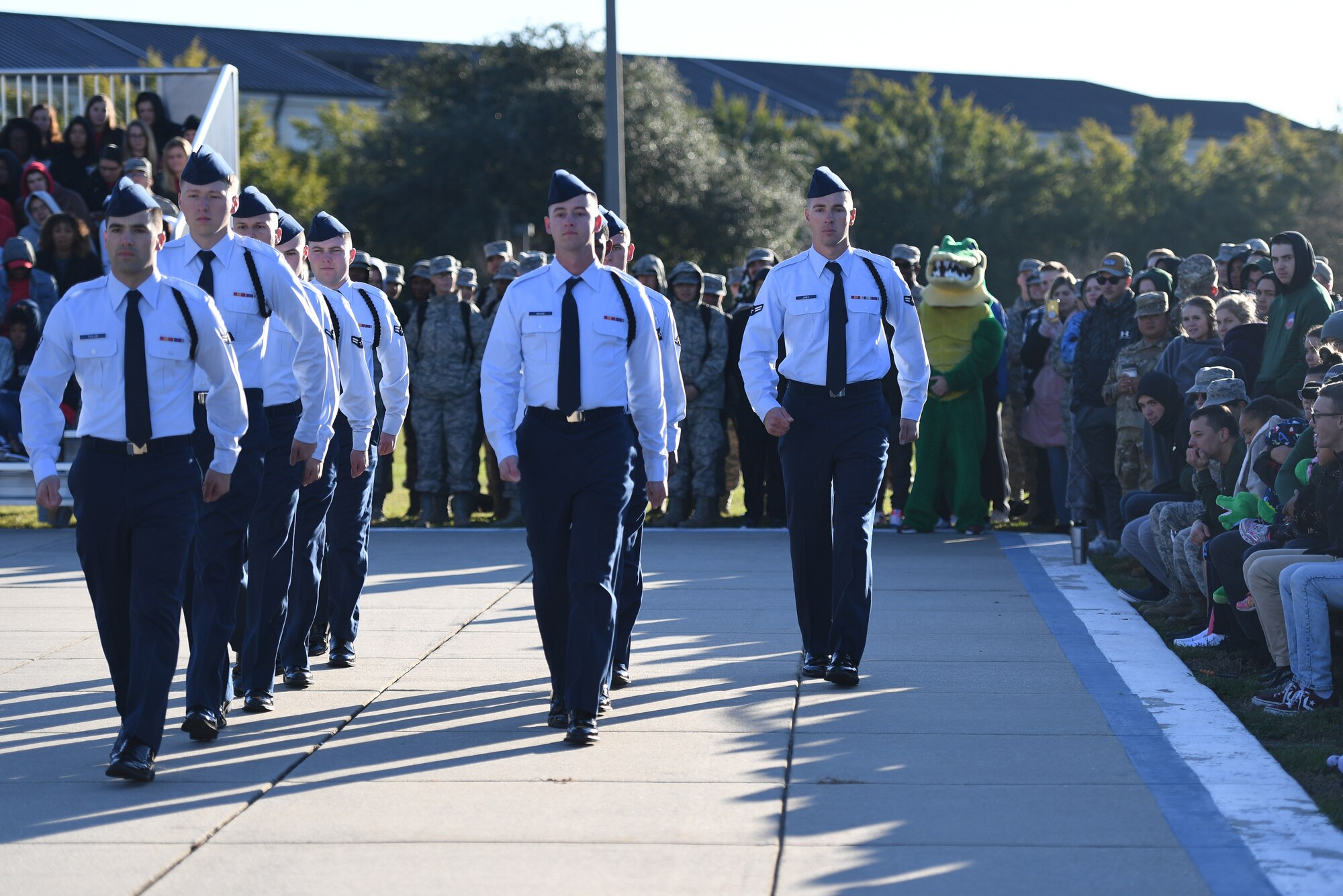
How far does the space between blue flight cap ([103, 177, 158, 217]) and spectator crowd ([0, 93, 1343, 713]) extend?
6.70ft

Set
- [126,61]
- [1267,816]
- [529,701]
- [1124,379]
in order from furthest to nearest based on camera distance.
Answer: [126,61]
[1124,379]
[529,701]
[1267,816]

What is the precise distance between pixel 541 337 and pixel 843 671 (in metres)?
2.12

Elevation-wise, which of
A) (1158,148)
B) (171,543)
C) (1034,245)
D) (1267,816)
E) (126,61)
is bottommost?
(1267,816)

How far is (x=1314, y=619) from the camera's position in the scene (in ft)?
21.9

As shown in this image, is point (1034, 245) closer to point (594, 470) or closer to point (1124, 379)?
point (1124, 379)

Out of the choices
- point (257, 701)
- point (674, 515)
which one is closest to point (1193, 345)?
point (674, 515)

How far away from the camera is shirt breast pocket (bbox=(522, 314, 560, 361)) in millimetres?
6367

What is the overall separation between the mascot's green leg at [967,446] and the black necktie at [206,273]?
7588 mm

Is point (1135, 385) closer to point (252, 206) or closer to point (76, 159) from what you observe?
point (252, 206)

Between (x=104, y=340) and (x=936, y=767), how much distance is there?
330 cm

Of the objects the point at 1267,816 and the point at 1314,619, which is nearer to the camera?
the point at 1267,816

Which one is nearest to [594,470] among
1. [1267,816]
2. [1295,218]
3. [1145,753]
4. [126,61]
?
[1145,753]

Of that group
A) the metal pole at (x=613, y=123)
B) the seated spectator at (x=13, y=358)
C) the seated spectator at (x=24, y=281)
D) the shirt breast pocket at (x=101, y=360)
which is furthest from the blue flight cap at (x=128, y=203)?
the metal pole at (x=613, y=123)

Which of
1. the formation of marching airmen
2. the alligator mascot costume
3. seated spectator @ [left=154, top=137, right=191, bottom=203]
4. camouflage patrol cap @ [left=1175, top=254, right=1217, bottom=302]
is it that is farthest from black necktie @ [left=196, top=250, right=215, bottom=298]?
seated spectator @ [left=154, top=137, right=191, bottom=203]
